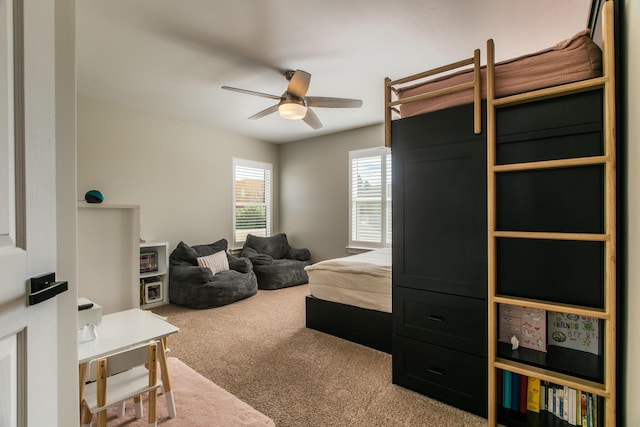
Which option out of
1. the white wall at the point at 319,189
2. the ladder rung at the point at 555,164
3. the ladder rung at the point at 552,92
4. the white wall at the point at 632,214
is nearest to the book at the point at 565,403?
the white wall at the point at 632,214

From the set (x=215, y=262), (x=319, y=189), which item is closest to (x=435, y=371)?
(x=215, y=262)

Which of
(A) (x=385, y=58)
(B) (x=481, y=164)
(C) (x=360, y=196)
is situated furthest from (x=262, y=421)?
(C) (x=360, y=196)

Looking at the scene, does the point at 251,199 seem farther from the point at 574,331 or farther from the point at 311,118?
the point at 574,331

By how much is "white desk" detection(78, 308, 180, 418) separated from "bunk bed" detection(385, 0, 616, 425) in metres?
1.44

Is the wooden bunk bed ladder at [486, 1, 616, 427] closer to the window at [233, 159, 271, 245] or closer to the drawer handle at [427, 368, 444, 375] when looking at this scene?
the drawer handle at [427, 368, 444, 375]

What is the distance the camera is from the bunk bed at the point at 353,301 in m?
2.72

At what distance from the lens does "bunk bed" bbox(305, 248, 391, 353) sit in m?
2.72

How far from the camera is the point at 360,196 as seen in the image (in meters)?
5.51

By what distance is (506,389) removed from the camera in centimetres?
173

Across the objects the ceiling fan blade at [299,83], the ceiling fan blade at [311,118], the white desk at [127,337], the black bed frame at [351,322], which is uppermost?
the ceiling fan blade at [299,83]

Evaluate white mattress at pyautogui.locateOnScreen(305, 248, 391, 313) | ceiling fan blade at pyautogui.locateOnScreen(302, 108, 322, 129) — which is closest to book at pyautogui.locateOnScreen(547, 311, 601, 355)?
white mattress at pyautogui.locateOnScreen(305, 248, 391, 313)

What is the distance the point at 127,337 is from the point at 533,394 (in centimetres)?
222

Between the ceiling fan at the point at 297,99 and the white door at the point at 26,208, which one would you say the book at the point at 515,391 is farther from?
the ceiling fan at the point at 297,99

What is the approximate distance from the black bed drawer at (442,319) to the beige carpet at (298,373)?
0.41m
